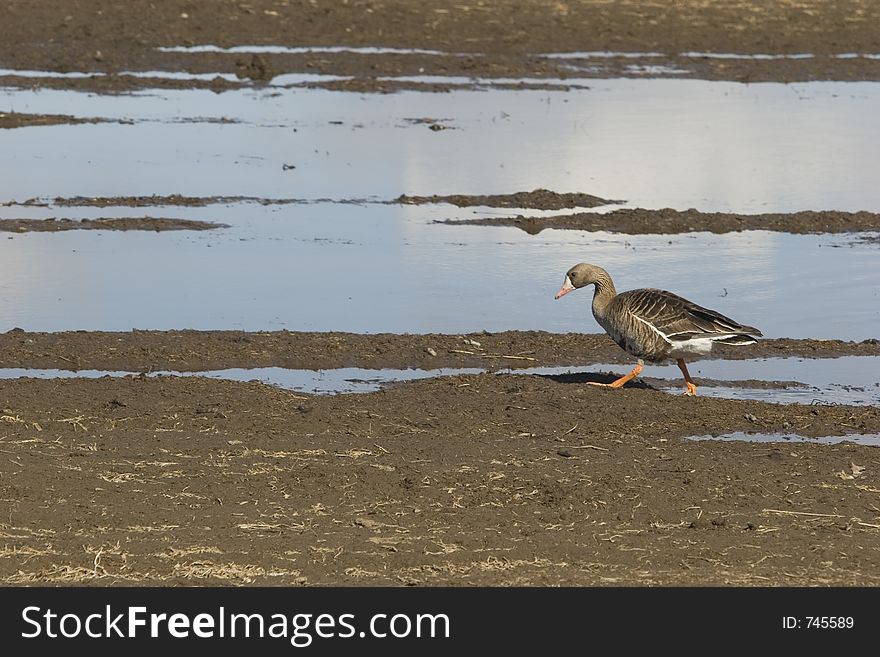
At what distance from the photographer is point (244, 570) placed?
7336 mm

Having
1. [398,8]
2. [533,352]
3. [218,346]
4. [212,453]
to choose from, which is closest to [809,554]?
[212,453]

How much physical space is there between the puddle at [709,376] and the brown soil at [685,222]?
229 inches

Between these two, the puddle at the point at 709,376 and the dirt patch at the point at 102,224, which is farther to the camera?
the dirt patch at the point at 102,224

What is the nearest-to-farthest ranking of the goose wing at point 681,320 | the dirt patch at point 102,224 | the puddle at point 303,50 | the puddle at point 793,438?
the puddle at point 793,438
the goose wing at point 681,320
the dirt patch at point 102,224
the puddle at point 303,50

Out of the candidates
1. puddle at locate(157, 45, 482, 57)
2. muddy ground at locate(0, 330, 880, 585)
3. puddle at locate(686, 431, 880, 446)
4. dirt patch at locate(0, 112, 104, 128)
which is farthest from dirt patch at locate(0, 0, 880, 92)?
puddle at locate(686, 431, 880, 446)

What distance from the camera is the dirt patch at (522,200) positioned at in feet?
66.6

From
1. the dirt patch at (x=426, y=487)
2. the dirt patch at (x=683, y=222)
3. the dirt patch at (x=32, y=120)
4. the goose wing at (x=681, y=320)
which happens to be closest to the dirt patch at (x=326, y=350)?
the dirt patch at (x=426, y=487)

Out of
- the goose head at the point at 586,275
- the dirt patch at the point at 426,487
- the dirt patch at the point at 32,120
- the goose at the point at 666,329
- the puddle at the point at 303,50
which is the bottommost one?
the dirt patch at the point at 426,487

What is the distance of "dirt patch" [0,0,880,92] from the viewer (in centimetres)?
3247

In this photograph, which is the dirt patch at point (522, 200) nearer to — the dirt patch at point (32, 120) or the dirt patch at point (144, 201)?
the dirt patch at point (144, 201)

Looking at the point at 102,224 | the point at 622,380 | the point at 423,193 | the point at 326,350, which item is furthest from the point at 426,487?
the point at 423,193

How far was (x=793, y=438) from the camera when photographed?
11.0 meters

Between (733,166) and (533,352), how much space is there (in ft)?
38.0

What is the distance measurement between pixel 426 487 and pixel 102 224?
412 inches
